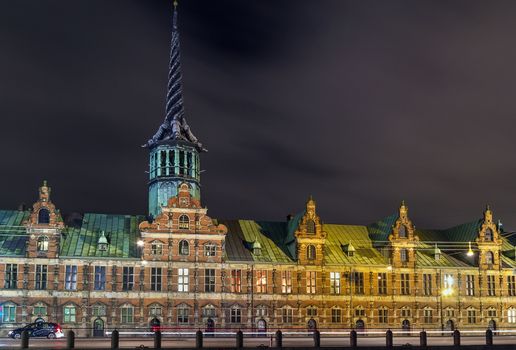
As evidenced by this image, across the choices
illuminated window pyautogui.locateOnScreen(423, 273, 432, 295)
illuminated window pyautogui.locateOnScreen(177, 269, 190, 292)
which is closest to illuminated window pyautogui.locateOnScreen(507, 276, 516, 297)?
illuminated window pyautogui.locateOnScreen(423, 273, 432, 295)

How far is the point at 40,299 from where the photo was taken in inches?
3191

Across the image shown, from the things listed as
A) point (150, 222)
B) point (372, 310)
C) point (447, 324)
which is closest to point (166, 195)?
point (150, 222)

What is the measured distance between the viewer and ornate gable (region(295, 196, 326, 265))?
91.2 m

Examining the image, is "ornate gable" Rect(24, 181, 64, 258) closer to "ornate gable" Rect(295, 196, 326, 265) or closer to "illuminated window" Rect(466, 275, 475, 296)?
"ornate gable" Rect(295, 196, 326, 265)

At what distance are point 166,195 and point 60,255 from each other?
14.3m

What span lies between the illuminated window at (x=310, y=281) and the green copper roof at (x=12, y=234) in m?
32.4

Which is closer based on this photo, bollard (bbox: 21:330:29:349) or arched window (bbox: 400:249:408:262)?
bollard (bbox: 21:330:29:349)

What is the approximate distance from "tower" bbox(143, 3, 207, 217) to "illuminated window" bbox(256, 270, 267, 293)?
476 inches

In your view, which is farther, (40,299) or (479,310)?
(479,310)

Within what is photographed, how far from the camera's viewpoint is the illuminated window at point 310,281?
90812 mm

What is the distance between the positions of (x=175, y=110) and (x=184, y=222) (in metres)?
16.3

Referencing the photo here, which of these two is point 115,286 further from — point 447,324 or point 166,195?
point 447,324

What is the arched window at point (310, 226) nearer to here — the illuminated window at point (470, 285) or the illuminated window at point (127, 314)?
the illuminated window at point (470, 285)

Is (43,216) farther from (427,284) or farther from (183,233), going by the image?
(427,284)
